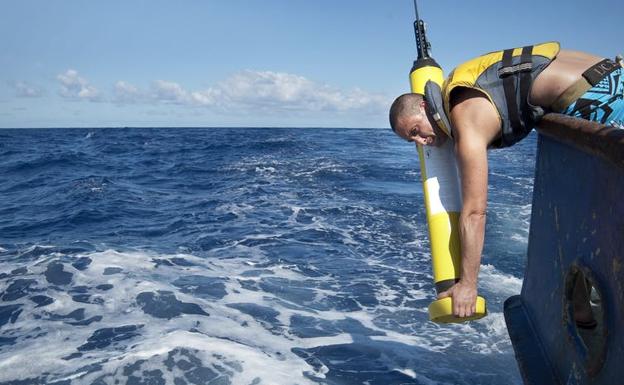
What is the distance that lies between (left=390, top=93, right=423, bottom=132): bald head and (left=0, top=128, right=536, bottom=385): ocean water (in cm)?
277

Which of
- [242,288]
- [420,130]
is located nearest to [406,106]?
[420,130]

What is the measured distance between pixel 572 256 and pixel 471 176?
58cm

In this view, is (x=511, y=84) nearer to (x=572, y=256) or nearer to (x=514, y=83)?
(x=514, y=83)

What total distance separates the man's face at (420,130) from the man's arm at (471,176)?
21 cm

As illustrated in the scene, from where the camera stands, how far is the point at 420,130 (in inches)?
108

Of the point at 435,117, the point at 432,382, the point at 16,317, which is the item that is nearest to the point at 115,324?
the point at 16,317

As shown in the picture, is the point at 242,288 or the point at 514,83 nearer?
the point at 514,83

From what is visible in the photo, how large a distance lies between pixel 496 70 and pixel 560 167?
613 mm

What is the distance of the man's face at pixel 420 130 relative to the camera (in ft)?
8.87

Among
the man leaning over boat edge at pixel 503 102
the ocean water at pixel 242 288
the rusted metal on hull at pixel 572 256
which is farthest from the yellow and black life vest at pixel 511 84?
the ocean water at pixel 242 288

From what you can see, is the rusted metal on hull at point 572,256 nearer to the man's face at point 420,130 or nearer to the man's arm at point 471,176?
the man's arm at point 471,176

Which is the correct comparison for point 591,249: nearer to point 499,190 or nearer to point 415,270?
point 415,270

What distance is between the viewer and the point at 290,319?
5.82 meters

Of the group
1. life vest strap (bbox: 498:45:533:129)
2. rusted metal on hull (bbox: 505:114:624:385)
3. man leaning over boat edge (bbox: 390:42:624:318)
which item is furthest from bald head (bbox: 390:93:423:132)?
rusted metal on hull (bbox: 505:114:624:385)
